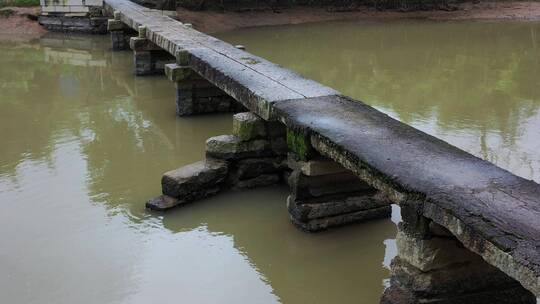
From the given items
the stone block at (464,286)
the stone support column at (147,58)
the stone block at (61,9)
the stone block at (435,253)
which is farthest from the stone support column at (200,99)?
the stone block at (61,9)

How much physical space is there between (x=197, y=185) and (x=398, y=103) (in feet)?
19.4

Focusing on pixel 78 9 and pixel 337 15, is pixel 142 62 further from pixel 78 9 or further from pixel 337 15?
pixel 337 15

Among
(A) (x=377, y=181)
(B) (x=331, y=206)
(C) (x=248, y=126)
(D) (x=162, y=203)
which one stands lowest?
Result: (D) (x=162, y=203)

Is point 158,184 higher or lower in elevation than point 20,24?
lower

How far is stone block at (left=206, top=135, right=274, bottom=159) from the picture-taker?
632 centimetres

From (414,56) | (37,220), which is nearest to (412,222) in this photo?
(37,220)

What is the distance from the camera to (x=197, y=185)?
621 cm

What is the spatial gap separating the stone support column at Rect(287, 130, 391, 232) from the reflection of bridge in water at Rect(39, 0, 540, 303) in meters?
0.01

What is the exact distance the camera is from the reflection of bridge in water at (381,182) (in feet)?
10.9

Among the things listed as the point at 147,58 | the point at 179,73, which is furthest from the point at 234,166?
the point at 147,58

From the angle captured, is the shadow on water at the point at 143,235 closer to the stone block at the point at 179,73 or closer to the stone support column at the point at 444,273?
the stone block at the point at 179,73

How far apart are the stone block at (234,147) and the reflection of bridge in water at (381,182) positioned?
0.01m

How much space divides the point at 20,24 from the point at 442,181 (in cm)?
1866

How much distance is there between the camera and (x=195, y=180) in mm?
6188
